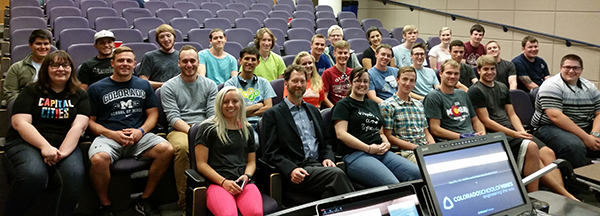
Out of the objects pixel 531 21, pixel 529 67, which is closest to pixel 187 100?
pixel 529 67

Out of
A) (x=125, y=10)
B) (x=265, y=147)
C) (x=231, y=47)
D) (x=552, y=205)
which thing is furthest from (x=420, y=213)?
(x=125, y=10)

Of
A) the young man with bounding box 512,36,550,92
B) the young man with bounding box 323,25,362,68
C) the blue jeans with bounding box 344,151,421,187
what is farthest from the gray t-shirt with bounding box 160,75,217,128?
the young man with bounding box 512,36,550,92

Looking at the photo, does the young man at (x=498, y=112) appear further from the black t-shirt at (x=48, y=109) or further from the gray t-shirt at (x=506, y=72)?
the black t-shirt at (x=48, y=109)

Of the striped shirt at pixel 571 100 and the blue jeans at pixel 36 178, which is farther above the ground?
the striped shirt at pixel 571 100

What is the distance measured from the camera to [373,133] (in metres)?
3.04

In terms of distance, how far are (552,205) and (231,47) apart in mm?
4140

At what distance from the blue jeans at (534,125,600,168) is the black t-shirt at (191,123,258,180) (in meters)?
2.32

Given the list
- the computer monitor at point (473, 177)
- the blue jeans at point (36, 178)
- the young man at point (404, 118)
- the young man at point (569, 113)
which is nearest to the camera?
the computer monitor at point (473, 177)

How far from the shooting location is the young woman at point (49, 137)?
2.56m

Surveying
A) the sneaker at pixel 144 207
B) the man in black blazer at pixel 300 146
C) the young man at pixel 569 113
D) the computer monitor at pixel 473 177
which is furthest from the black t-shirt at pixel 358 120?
the computer monitor at pixel 473 177

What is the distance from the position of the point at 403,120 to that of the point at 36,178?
223 centimetres

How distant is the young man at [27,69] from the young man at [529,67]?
4.45 metres

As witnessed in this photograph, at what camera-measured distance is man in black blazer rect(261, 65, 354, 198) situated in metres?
2.65

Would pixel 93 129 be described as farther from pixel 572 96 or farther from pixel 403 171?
pixel 572 96
